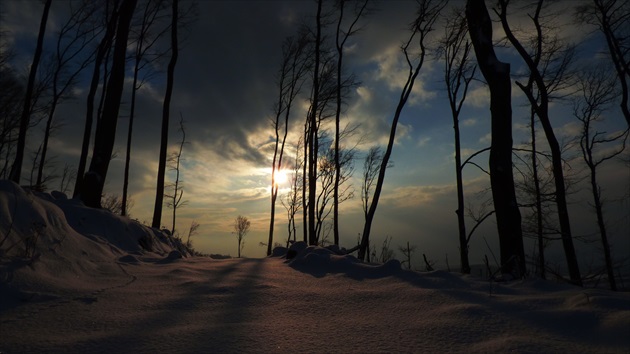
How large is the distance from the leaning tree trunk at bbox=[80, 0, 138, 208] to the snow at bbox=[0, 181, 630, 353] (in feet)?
13.1

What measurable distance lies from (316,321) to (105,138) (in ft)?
23.4

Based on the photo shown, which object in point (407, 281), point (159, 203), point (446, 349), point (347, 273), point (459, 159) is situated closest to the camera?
point (446, 349)

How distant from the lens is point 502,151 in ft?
12.8

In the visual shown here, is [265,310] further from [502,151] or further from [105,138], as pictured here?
[105,138]

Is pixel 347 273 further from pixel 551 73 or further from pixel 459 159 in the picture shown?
pixel 551 73

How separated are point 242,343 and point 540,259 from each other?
110 inches

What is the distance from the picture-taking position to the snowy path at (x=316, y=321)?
1512mm

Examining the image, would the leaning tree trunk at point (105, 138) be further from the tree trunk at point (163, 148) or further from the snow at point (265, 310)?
the snow at point (265, 310)

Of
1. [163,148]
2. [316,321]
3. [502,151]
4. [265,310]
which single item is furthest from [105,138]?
[502,151]

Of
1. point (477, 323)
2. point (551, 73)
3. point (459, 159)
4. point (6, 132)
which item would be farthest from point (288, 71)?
point (477, 323)

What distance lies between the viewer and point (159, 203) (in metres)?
10.7

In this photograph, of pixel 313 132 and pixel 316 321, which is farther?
pixel 313 132

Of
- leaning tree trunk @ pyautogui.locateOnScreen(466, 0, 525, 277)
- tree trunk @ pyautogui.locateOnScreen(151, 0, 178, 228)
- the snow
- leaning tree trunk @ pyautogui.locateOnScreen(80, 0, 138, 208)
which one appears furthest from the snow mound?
tree trunk @ pyautogui.locateOnScreen(151, 0, 178, 228)

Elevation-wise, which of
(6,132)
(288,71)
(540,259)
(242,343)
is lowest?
(242,343)
